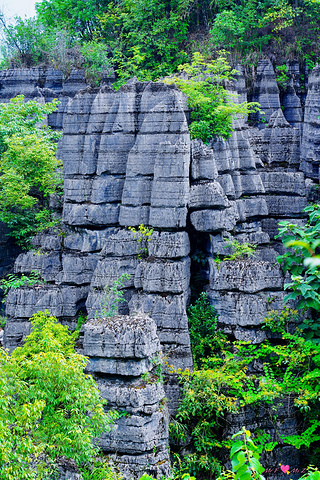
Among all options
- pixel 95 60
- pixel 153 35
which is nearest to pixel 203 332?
pixel 153 35

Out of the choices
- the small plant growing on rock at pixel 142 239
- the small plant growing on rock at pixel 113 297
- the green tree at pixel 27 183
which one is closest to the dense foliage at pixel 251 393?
the small plant growing on rock at pixel 113 297

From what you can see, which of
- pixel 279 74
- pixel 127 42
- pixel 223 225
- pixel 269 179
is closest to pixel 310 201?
pixel 269 179

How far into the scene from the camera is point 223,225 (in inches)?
715

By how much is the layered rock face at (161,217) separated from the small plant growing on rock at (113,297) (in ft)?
0.74

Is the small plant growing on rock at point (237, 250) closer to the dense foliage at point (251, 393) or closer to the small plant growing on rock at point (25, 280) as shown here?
the dense foliage at point (251, 393)

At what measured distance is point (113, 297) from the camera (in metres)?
18.0

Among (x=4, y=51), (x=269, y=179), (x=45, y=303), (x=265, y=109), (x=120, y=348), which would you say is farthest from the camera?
(x=4, y=51)

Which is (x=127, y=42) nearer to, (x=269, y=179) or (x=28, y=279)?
(x=269, y=179)

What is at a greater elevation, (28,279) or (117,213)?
(117,213)

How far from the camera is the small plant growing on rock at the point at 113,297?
1717cm

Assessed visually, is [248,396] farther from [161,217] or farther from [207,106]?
[207,106]

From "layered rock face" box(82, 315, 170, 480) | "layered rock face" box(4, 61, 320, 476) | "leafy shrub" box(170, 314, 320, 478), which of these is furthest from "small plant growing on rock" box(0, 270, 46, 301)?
"leafy shrub" box(170, 314, 320, 478)

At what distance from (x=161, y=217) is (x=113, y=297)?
9.91ft

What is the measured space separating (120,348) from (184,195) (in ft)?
19.4
